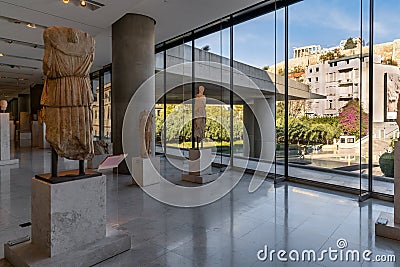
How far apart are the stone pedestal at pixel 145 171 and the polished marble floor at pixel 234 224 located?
14.0 inches

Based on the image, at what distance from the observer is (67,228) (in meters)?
2.78

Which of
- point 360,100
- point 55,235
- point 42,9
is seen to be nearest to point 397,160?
point 360,100

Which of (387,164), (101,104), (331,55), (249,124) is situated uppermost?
(331,55)

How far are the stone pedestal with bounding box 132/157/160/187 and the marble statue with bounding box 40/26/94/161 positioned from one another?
3.36 metres

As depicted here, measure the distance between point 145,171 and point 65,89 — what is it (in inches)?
145

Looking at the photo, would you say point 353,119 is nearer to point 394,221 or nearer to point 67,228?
point 394,221

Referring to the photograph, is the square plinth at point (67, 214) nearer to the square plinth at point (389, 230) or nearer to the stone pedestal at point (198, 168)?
the square plinth at point (389, 230)

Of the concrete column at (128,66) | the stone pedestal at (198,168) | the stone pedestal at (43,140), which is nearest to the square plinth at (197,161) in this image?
the stone pedestal at (198,168)

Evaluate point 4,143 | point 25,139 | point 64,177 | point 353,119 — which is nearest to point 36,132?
point 25,139

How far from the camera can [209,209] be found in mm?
4676

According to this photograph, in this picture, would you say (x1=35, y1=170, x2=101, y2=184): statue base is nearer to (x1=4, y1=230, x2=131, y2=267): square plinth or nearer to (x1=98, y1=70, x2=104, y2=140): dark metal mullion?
(x1=4, y1=230, x2=131, y2=267): square plinth

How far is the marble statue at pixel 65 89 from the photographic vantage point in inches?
110

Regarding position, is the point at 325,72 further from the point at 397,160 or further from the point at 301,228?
the point at 301,228

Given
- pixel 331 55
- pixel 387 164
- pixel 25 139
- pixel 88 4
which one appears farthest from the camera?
pixel 25 139
